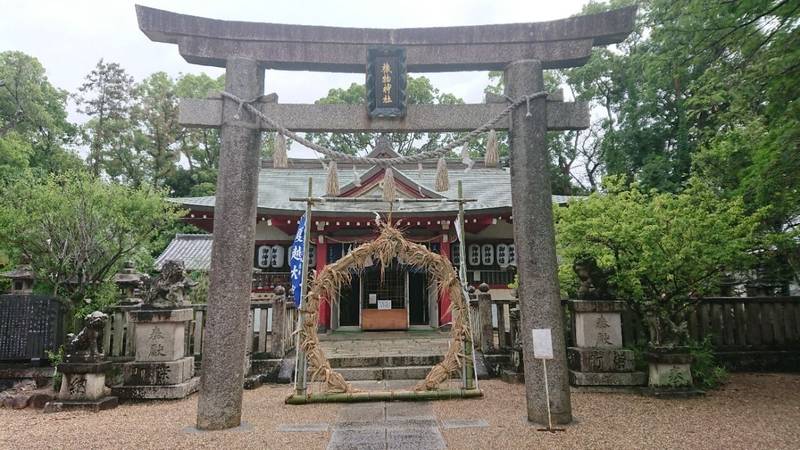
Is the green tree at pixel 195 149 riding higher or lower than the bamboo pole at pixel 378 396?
higher

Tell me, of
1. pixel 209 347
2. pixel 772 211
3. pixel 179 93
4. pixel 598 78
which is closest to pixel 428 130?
pixel 209 347

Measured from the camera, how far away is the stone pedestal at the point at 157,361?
7.09 m

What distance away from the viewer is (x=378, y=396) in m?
6.30

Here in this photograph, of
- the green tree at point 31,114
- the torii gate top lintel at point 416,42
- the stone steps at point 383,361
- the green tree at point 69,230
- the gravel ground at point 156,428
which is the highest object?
the green tree at point 31,114

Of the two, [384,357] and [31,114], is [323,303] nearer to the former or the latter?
[384,357]

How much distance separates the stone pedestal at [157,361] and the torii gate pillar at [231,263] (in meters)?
2.51

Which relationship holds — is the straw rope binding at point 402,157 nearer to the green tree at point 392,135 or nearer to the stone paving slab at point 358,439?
the stone paving slab at point 358,439

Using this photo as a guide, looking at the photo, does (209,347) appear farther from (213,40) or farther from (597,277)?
(597,277)

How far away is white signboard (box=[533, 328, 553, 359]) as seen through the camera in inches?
201

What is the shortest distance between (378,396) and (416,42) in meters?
4.85

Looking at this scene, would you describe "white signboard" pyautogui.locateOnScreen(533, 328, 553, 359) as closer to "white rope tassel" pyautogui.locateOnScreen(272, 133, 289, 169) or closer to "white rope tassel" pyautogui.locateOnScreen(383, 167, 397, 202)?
"white rope tassel" pyautogui.locateOnScreen(383, 167, 397, 202)

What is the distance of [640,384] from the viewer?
720cm

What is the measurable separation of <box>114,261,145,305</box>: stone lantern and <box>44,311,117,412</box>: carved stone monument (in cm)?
183

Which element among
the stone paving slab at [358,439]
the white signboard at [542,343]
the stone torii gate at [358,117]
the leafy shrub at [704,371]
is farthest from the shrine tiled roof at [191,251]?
the leafy shrub at [704,371]
